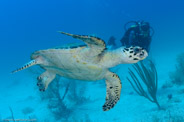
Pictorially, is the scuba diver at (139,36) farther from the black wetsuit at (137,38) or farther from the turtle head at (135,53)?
the turtle head at (135,53)

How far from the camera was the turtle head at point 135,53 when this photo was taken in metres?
3.38

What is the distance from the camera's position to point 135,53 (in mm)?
3404

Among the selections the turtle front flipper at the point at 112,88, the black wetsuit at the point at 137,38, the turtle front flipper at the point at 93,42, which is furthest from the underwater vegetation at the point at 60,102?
the turtle front flipper at the point at 93,42

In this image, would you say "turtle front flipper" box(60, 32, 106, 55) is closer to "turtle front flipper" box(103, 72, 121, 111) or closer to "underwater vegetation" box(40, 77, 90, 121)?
"turtle front flipper" box(103, 72, 121, 111)

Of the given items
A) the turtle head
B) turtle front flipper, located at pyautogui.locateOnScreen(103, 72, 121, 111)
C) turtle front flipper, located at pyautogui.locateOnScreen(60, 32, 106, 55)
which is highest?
turtle front flipper, located at pyautogui.locateOnScreen(60, 32, 106, 55)

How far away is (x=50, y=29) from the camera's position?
470 ft

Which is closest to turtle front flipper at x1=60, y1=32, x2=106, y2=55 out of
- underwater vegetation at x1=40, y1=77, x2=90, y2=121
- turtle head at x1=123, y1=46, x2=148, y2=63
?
turtle head at x1=123, y1=46, x2=148, y2=63

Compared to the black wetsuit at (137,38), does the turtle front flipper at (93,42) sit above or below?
below

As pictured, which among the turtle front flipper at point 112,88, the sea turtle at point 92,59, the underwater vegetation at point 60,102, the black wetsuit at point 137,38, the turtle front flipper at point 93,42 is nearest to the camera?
the turtle front flipper at point 93,42

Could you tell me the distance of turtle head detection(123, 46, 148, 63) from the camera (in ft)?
11.1

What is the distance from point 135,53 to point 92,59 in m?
0.88

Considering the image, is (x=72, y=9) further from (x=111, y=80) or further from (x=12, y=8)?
(x=111, y=80)

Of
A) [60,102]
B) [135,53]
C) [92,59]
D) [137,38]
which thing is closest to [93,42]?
[92,59]

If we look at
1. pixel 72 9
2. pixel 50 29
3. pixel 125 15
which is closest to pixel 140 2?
pixel 125 15
